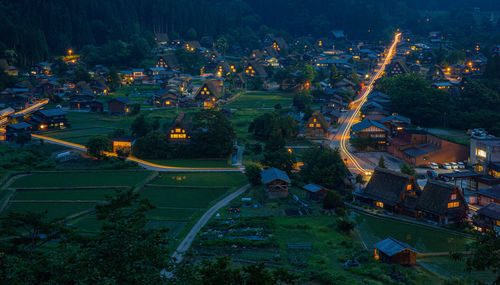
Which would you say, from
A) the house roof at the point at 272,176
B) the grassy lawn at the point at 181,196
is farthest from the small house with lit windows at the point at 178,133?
the house roof at the point at 272,176

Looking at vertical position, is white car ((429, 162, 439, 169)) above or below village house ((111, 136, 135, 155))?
below

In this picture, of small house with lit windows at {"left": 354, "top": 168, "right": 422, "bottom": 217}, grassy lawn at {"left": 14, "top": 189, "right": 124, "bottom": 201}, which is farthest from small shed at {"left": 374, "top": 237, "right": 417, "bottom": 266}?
grassy lawn at {"left": 14, "top": 189, "right": 124, "bottom": 201}

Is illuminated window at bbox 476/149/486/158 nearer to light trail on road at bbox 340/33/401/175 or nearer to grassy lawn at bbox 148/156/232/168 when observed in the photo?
light trail on road at bbox 340/33/401/175

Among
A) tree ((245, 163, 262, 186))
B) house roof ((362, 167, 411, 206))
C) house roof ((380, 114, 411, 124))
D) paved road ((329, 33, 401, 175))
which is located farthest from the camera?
house roof ((380, 114, 411, 124))

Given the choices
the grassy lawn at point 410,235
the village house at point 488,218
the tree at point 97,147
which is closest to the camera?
the grassy lawn at point 410,235

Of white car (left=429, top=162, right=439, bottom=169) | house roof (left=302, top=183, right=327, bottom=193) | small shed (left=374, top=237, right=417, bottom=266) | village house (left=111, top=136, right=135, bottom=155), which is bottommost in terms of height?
small shed (left=374, top=237, right=417, bottom=266)

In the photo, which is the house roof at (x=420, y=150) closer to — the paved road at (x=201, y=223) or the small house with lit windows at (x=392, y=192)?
the small house with lit windows at (x=392, y=192)

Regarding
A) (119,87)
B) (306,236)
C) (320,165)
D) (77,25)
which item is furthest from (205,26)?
(306,236)
